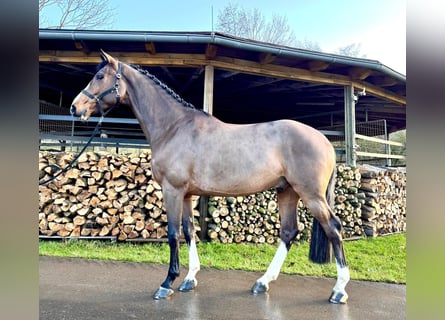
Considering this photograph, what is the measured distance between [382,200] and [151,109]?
458 centimetres

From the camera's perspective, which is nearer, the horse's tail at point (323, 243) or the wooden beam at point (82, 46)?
the horse's tail at point (323, 243)

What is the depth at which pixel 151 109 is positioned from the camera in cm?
276

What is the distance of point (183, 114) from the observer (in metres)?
2.80

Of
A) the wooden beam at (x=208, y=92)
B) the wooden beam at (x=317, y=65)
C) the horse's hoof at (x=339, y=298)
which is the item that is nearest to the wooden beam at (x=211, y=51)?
the wooden beam at (x=208, y=92)

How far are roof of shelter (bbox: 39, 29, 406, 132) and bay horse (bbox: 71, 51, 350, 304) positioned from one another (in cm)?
183

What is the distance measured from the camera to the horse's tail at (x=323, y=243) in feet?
8.89

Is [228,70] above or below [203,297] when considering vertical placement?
above

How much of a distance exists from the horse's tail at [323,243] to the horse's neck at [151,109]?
4.97ft

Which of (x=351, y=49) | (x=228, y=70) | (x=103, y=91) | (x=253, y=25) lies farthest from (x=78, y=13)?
(x=103, y=91)

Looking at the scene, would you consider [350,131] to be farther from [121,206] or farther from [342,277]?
[121,206]

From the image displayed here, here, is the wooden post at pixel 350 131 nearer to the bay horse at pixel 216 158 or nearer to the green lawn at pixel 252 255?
the green lawn at pixel 252 255

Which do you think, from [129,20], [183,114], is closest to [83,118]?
[183,114]
